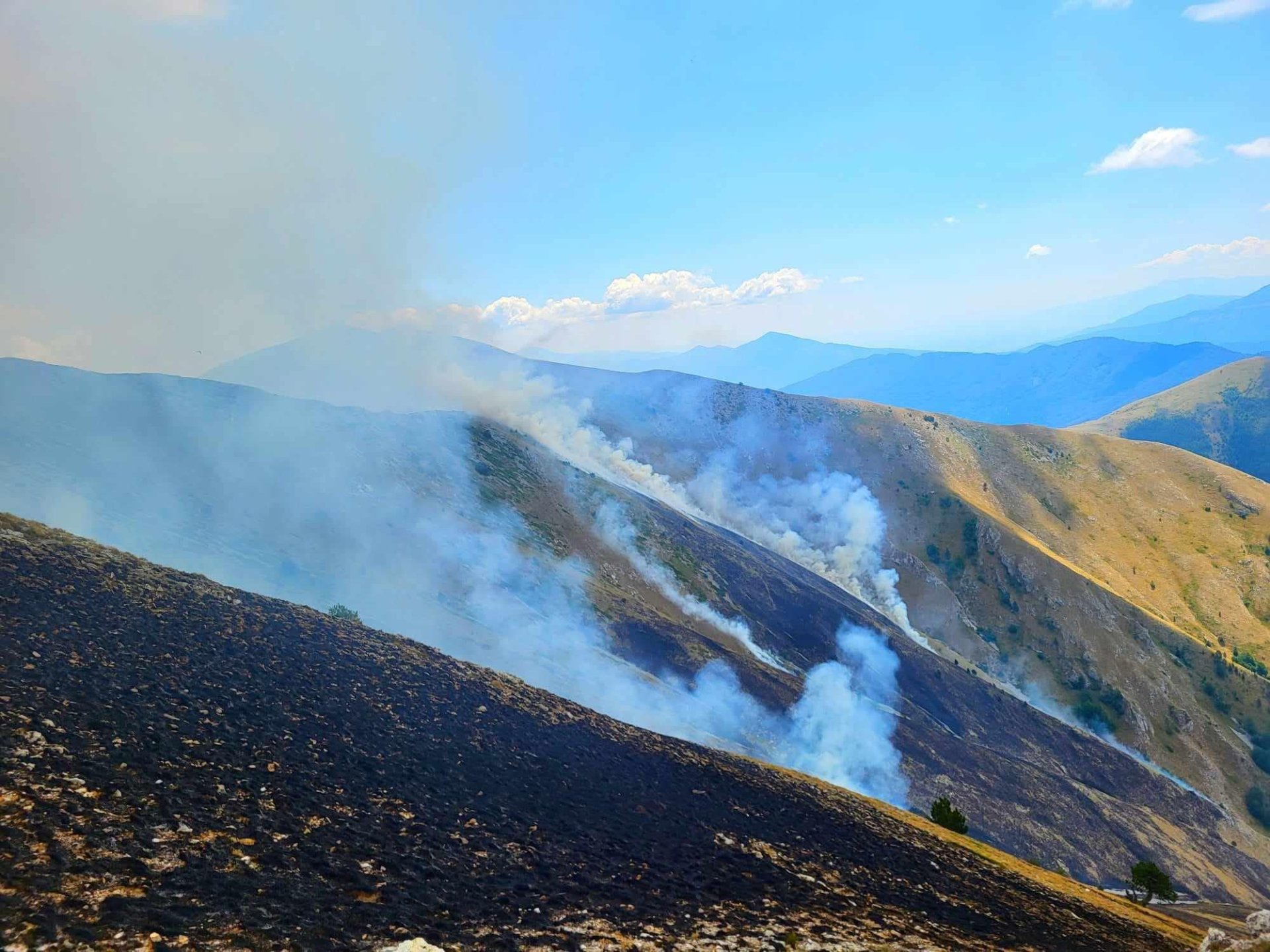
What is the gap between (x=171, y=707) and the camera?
22.4 m

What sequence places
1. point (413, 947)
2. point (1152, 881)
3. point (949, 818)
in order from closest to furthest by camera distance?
1. point (413, 947)
2. point (949, 818)
3. point (1152, 881)

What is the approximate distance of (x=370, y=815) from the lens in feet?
66.1

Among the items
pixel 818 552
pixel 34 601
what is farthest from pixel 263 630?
pixel 818 552

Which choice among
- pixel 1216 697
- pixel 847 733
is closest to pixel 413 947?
pixel 847 733

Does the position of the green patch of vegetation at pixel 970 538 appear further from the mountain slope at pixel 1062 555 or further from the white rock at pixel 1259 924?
the white rock at pixel 1259 924

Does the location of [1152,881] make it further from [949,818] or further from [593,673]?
[593,673]

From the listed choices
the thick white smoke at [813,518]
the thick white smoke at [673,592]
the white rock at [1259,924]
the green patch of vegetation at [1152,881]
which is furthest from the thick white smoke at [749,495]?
the white rock at [1259,924]

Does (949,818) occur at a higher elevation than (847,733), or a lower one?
lower

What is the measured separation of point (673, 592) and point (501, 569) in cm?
2594

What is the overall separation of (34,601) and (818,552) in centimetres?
14876

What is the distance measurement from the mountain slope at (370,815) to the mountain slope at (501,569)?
26.0m

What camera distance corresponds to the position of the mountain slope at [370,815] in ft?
47.6

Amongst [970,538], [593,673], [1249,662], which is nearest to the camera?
[593,673]

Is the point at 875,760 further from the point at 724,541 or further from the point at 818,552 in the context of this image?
the point at 818,552
